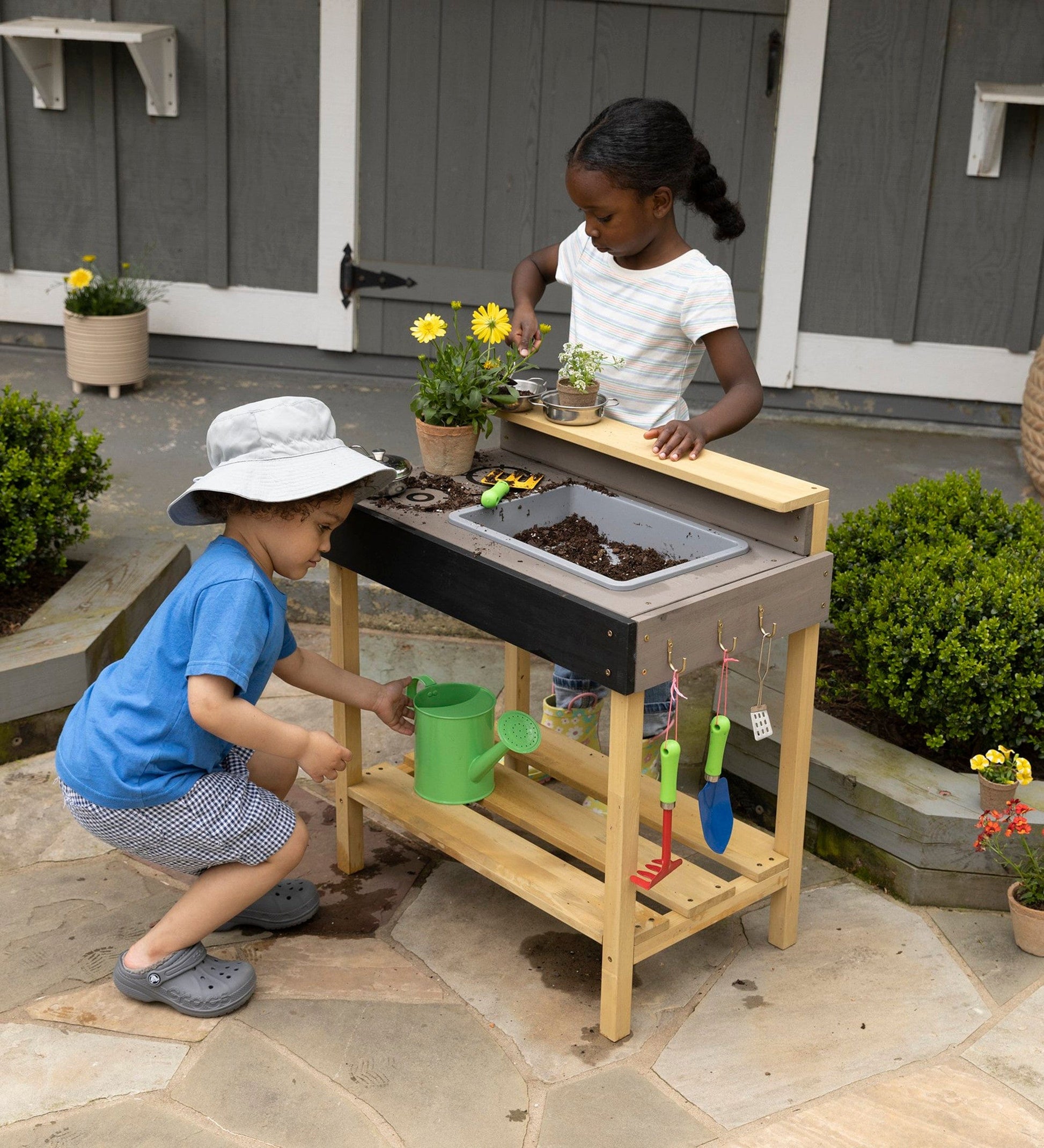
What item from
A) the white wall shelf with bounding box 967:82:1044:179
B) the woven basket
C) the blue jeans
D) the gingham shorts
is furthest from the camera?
the white wall shelf with bounding box 967:82:1044:179

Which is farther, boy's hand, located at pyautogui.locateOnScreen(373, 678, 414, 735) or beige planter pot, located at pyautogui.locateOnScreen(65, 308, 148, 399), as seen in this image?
beige planter pot, located at pyautogui.locateOnScreen(65, 308, 148, 399)

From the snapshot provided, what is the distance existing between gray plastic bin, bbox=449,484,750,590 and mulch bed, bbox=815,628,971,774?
76 centimetres

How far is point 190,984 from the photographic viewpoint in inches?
105

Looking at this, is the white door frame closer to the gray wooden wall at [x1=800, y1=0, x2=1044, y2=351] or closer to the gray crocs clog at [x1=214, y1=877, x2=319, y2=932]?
the gray wooden wall at [x1=800, y1=0, x2=1044, y2=351]

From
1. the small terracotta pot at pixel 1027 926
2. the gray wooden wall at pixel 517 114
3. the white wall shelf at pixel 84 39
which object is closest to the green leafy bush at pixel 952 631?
the small terracotta pot at pixel 1027 926

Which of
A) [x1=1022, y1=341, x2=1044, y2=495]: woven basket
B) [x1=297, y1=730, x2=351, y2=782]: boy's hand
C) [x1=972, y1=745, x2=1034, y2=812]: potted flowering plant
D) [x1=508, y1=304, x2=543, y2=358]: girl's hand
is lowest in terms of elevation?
[x1=972, y1=745, x2=1034, y2=812]: potted flowering plant

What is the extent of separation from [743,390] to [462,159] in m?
3.07

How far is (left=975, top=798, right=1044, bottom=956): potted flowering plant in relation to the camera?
2.84 m

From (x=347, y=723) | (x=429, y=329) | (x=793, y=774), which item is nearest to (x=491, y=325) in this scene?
(x=429, y=329)

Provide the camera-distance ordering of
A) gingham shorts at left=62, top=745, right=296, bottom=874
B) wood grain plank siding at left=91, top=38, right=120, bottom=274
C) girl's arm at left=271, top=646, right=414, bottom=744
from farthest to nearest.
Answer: wood grain plank siding at left=91, top=38, right=120, bottom=274 → girl's arm at left=271, top=646, right=414, bottom=744 → gingham shorts at left=62, top=745, right=296, bottom=874

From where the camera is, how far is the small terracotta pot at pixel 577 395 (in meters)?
2.93

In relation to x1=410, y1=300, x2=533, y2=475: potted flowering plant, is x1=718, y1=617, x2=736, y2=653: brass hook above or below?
below

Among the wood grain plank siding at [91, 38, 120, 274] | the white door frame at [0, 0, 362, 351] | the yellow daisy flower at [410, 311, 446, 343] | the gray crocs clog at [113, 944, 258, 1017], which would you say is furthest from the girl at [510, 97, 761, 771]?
the wood grain plank siding at [91, 38, 120, 274]

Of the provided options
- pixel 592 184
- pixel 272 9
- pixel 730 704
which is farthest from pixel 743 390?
pixel 272 9
